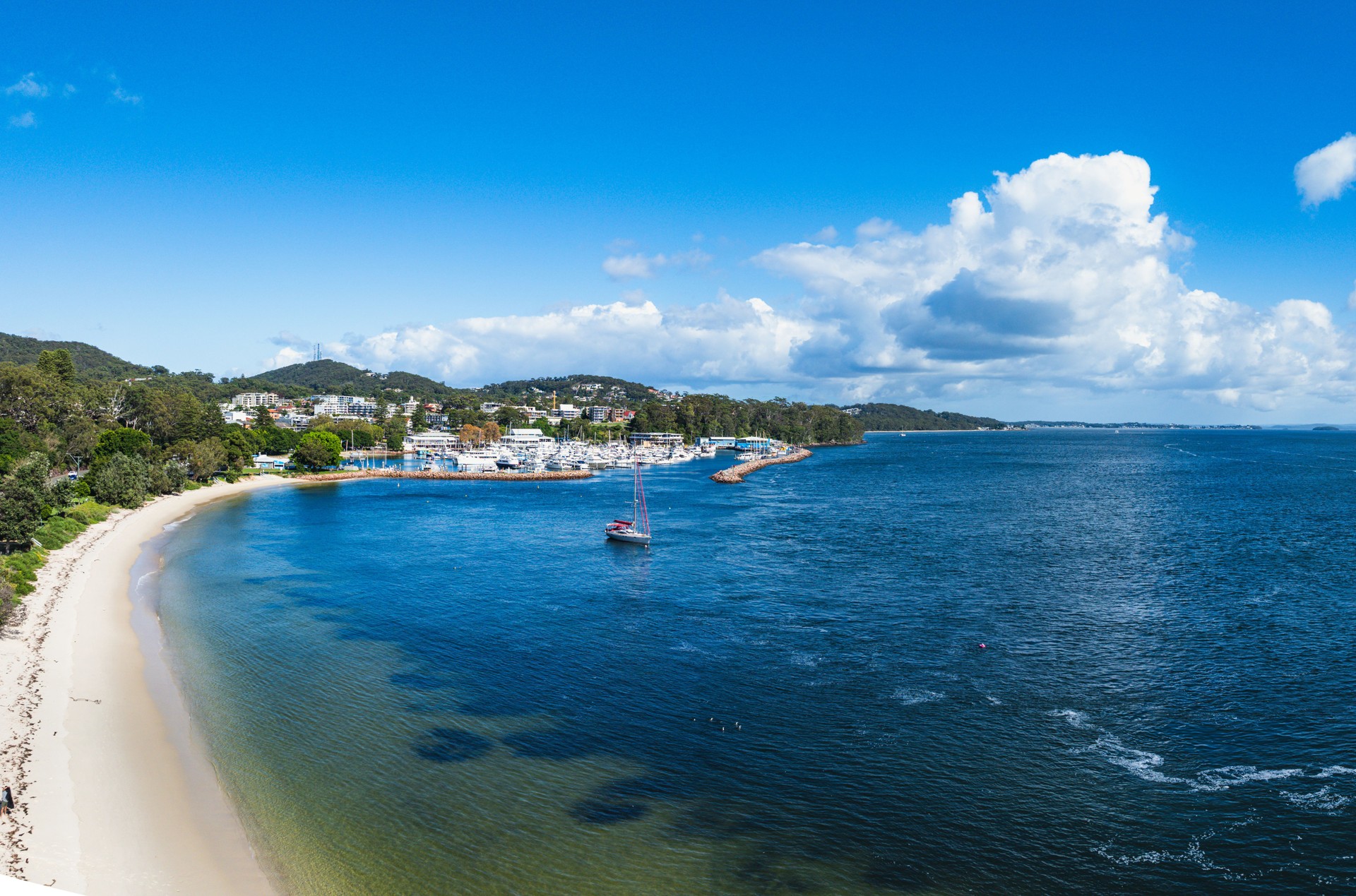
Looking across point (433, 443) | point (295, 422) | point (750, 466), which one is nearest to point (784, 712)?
point (750, 466)

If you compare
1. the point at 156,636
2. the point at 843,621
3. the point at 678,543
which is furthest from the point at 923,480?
the point at 156,636

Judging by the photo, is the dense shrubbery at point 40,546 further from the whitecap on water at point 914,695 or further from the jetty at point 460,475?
the jetty at point 460,475

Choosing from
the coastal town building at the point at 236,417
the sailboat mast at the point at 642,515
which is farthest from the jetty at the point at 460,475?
the coastal town building at the point at 236,417

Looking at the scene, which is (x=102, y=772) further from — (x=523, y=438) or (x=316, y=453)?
(x=523, y=438)

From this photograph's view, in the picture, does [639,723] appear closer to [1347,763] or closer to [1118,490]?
[1347,763]

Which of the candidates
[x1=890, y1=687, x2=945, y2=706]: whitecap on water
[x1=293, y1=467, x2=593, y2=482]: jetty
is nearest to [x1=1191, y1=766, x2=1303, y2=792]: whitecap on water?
[x1=890, y1=687, x2=945, y2=706]: whitecap on water

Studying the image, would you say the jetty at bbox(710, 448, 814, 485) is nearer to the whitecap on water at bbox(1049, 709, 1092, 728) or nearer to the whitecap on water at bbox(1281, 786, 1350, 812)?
the whitecap on water at bbox(1049, 709, 1092, 728)
